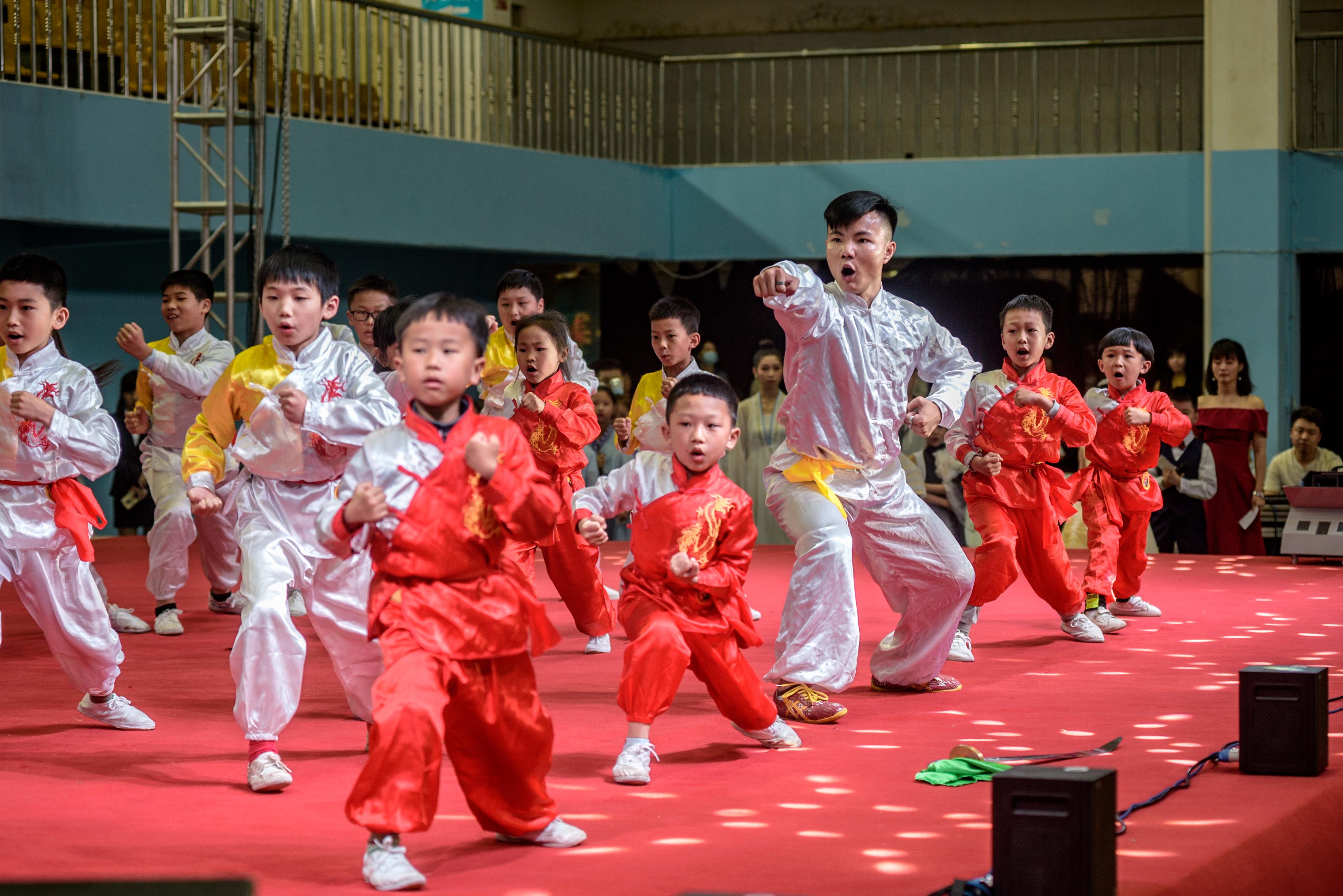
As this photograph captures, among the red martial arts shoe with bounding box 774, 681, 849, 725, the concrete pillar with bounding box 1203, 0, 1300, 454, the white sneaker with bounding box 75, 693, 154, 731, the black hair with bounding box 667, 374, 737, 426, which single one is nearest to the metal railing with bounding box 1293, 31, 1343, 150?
the concrete pillar with bounding box 1203, 0, 1300, 454

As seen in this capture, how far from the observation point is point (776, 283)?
3.90m

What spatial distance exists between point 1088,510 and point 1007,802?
376cm

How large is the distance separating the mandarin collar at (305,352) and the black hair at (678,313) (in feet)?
6.77

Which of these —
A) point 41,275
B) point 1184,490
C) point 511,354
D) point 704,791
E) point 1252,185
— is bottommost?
point 704,791

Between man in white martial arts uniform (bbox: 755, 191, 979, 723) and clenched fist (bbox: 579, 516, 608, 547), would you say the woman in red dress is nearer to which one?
man in white martial arts uniform (bbox: 755, 191, 979, 723)

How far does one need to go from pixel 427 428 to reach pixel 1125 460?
395 cm

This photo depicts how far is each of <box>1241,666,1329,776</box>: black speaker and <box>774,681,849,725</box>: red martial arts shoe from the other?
1.06 meters

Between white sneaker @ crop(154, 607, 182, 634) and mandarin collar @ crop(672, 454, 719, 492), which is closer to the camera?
mandarin collar @ crop(672, 454, 719, 492)

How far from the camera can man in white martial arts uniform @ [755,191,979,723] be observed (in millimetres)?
3953

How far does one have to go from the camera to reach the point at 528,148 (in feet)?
35.7

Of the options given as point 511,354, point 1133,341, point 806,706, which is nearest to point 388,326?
point 511,354

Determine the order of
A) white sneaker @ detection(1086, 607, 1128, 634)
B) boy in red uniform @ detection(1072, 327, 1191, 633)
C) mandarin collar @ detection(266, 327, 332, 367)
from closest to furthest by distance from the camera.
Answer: mandarin collar @ detection(266, 327, 332, 367) → white sneaker @ detection(1086, 607, 1128, 634) → boy in red uniform @ detection(1072, 327, 1191, 633)

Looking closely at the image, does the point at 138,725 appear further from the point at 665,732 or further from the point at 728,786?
Answer: the point at 728,786

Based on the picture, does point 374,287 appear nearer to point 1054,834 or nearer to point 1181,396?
point 1054,834
